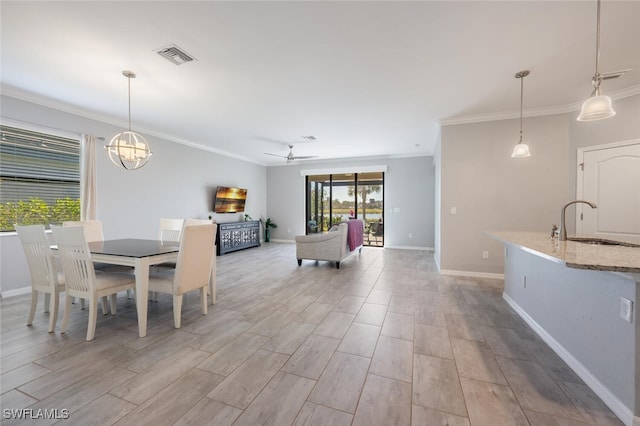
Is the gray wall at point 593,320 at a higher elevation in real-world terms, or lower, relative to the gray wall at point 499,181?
lower

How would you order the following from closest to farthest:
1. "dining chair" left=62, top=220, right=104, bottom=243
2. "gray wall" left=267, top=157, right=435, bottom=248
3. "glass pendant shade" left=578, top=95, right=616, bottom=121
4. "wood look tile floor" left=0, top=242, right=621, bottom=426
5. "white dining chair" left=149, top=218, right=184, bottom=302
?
"wood look tile floor" left=0, top=242, right=621, bottom=426, "glass pendant shade" left=578, top=95, right=616, bottom=121, "dining chair" left=62, top=220, right=104, bottom=243, "white dining chair" left=149, top=218, right=184, bottom=302, "gray wall" left=267, top=157, right=435, bottom=248

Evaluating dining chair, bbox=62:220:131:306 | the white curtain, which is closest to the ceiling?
the white curtain

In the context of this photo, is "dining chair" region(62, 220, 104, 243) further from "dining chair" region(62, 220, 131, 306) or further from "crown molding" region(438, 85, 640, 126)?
"crown molding" region(438, 85, 640, 126)

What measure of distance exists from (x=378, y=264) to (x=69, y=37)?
5.28m

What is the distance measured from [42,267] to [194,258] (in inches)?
56.1

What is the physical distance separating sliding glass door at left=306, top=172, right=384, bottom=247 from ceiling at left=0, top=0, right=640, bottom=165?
3485mm

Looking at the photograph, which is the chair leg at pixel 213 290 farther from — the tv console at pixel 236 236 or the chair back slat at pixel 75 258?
the tv console at pixel 236 236

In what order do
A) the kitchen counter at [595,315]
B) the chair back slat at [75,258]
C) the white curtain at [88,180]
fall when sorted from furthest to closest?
the white curtain at [88,180] → the chair back slat at [75,258] → the kitchen counter at [595,315]

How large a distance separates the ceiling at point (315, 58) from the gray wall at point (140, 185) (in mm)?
235

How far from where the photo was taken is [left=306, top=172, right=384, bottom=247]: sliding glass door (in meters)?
7.70

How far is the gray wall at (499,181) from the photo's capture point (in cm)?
388

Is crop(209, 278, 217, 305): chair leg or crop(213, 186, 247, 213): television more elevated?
crop(213, 186, 247, 213): television

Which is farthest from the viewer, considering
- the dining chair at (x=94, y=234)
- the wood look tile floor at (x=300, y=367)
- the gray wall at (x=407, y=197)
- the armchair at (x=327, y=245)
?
the gray wall at (x=407, y=197)

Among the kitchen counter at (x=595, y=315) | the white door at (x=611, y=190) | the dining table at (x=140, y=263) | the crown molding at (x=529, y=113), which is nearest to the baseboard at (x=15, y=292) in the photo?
the dining table at (x=140, y=263)
